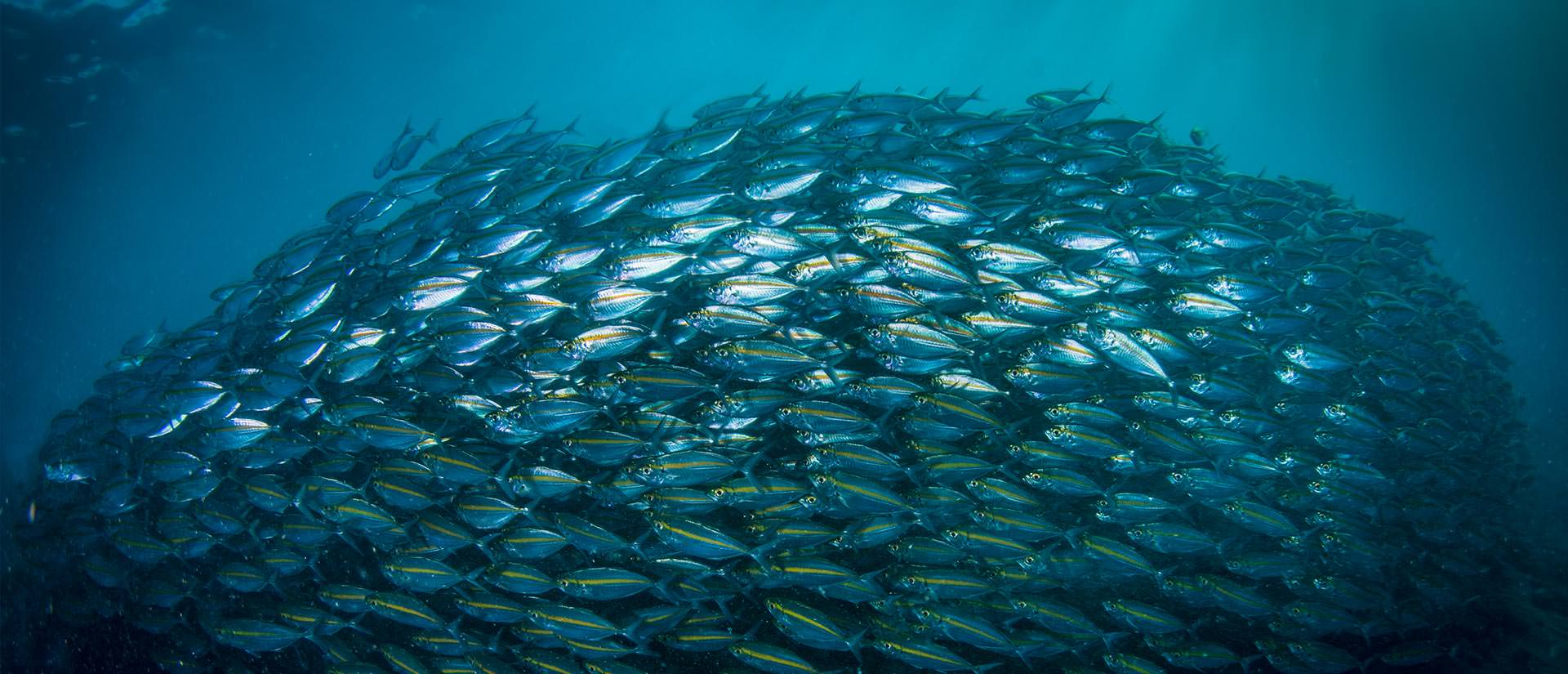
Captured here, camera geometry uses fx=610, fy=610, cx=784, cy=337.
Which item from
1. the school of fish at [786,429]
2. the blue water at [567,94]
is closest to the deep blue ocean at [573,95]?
the blue water at [567,94]

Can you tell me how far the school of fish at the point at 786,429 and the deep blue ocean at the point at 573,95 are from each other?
9751 mm

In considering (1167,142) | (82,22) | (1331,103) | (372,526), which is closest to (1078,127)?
(1167,142)

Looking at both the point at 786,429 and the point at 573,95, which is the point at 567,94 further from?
the point at 786,429

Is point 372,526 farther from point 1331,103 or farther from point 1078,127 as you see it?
point 1331,103

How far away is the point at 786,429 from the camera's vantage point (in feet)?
16.8

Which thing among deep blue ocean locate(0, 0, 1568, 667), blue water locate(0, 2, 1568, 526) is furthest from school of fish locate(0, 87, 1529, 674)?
blue water locate(0, 2, 1568, 526)

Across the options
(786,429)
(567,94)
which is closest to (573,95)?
(567,94)

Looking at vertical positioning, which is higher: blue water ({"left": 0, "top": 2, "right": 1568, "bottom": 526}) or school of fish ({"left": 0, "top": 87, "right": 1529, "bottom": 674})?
blue water ({"left": 0, "top": 2, "right": 1568, "bottom": 526})

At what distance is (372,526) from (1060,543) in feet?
17.7

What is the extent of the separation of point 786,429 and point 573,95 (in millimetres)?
68534

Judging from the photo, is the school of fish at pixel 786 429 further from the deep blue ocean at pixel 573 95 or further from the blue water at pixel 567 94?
the blue water at pixel 567 94

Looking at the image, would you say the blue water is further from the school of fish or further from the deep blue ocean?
the school of fish

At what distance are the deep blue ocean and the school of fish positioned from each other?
9751 mm

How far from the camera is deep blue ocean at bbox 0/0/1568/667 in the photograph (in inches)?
973
